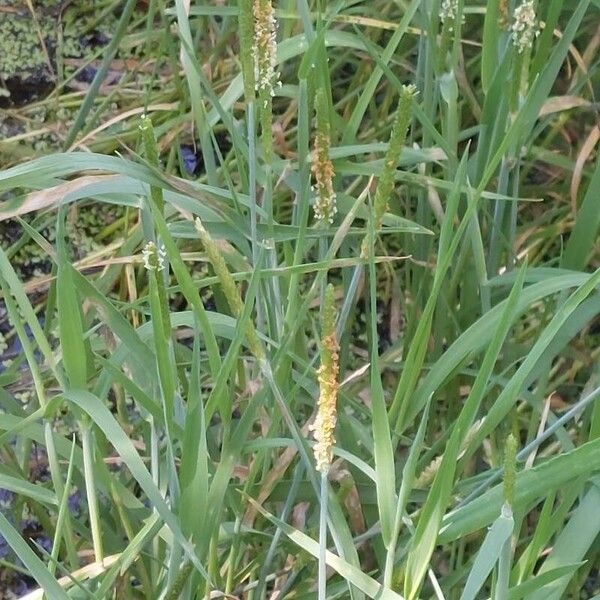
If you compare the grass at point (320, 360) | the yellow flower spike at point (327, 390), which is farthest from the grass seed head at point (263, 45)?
the yellow flower spike at point (327, 390)

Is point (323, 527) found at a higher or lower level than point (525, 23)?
lower

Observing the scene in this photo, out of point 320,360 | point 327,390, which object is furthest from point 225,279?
point 320,360

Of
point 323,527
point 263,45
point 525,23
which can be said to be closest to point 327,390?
point 323,527

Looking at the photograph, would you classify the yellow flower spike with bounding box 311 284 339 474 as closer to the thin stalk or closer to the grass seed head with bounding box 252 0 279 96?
the thin stalk

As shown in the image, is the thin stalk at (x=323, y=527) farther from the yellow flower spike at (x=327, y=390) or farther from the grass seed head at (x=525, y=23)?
the grass seed head at (x=525, y=23)

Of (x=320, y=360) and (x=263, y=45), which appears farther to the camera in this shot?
(x=320, y=360)

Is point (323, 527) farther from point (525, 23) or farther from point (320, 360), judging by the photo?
point (525, 23)

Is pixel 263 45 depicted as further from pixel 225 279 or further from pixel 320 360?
pixel 320 360

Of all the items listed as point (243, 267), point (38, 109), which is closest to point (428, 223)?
point (243, 267)

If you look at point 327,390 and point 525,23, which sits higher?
point 525,23

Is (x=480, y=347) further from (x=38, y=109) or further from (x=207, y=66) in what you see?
(x=38, y=109)

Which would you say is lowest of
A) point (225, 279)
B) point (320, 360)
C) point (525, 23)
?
point (320, 360)
